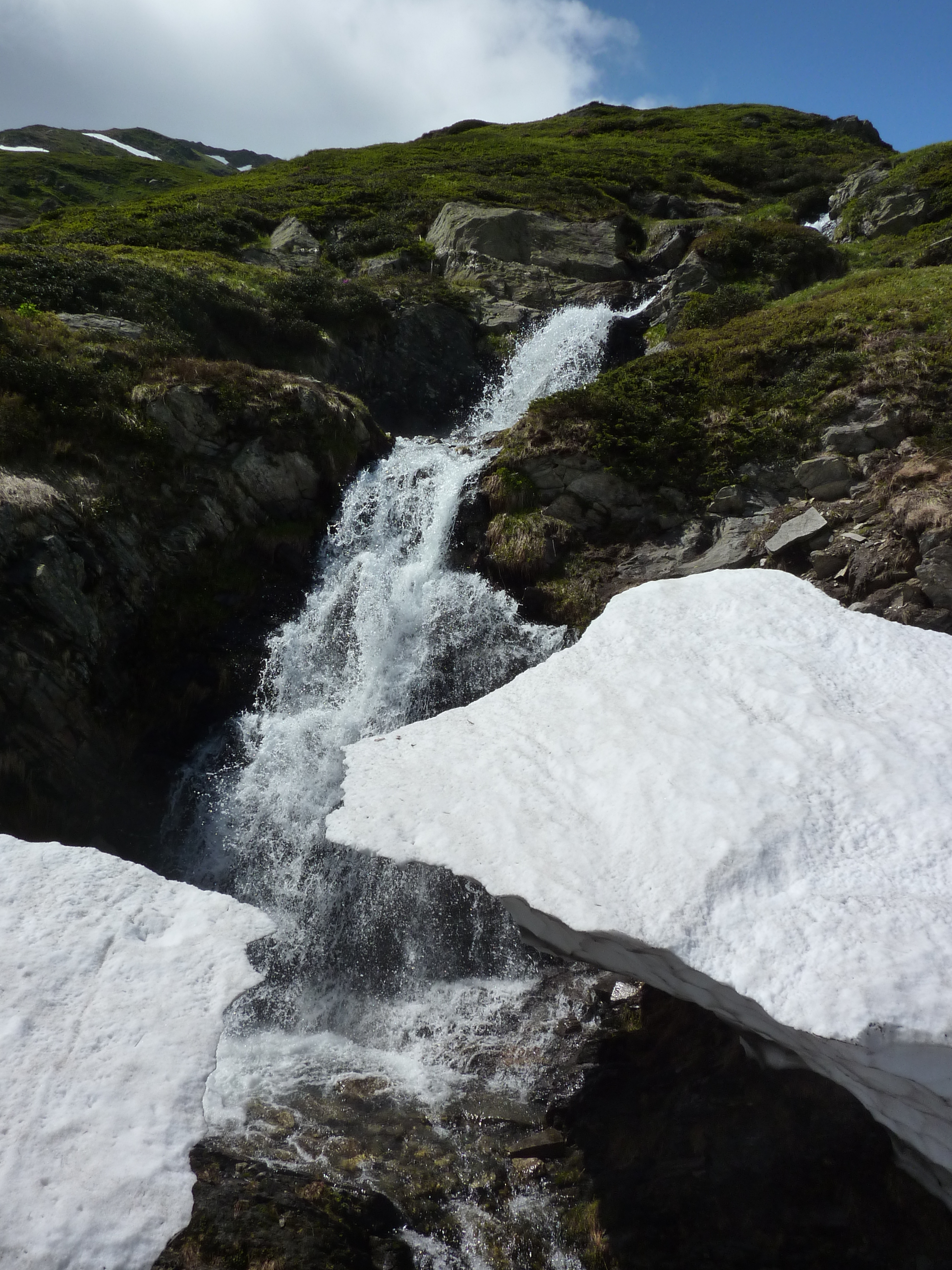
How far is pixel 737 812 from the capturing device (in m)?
5.03

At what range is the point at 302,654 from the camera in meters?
14.5

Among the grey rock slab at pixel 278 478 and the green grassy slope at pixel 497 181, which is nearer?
the grey rock slab at pixel 278 478

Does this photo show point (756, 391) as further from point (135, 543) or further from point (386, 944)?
point (386, 944)

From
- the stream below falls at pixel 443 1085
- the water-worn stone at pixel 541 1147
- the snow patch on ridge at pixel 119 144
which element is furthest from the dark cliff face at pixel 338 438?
the snow patch on ridge at pixel 119 144

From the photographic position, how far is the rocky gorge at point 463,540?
6137 mm

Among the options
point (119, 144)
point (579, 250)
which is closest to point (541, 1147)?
point (579, 250)

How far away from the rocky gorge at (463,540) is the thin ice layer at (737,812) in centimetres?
243

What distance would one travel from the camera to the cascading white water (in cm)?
902

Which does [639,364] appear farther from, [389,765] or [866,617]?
[389,765]

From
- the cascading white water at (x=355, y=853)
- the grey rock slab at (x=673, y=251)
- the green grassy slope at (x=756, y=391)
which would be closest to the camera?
the cascading white water at (x=355, y=853)

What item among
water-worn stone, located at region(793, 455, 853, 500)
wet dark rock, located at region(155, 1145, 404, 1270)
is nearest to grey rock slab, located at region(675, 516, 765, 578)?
water-worn stone, located at region(793, 455, 853, 500)

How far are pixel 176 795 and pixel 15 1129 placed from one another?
9575 millimetres

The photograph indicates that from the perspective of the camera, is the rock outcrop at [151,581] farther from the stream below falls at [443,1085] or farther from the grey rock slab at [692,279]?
the grey rock slab at [692,279]

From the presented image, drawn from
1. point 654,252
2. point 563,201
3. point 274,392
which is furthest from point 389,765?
point 563,201
